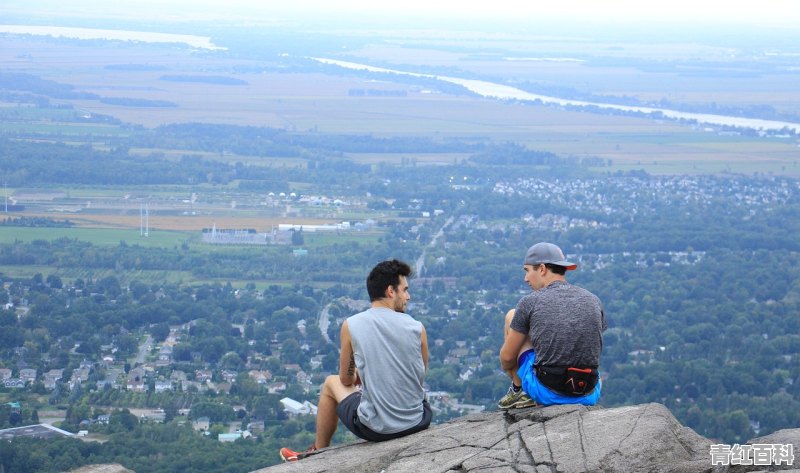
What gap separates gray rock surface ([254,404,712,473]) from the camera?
553 centimetres

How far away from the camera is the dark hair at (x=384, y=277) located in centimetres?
624

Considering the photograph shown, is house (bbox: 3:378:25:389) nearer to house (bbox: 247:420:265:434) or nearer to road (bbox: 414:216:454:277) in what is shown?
house (bbox: 247:420:265:434)

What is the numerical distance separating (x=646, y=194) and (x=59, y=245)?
1945 centimetres

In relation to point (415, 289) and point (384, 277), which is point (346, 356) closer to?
point (384, 277)

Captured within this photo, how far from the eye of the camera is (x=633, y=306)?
24891 millimetres

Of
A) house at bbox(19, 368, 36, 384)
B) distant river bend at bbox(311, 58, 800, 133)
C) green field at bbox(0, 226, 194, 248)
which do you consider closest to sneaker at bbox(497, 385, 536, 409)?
house at bbox(19, 368, 36, 384)

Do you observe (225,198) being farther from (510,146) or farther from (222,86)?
A: (222,86)

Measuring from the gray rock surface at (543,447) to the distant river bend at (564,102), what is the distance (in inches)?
2129

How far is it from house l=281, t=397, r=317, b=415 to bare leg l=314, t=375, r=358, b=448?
362 inches

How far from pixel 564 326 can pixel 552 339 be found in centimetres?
9

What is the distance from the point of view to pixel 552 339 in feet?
19.9

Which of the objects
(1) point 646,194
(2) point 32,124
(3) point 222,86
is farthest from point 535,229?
(3) point 222,86

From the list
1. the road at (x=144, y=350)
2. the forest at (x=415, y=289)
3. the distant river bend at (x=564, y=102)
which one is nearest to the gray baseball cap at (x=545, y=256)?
the forest at (x=415, y=289)

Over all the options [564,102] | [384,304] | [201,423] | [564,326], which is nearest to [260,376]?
[201,423]
